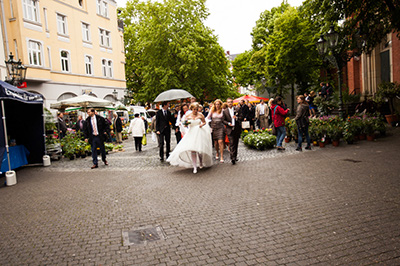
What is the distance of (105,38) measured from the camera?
32969mm

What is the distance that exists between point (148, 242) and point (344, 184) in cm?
429

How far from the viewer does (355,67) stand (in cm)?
2309

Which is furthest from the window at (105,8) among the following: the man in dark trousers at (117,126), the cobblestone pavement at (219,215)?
the cobblestone pavement at (219,215)

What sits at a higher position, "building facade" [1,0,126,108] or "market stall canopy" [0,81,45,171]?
"building facade" [1,0,126,108]

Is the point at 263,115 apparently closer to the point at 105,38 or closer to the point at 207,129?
the point at 207,129

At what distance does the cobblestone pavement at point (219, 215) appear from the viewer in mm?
3578

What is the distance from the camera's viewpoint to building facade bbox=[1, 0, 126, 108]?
22.3 metres

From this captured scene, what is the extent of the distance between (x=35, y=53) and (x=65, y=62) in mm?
3888

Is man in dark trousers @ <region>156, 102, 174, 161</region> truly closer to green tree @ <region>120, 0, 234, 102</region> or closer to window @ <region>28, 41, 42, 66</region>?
window @ <region>28, 41, 42, 66</region>

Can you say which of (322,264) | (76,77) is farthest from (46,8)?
(322,264)

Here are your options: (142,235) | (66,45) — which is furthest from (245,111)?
(66,45)

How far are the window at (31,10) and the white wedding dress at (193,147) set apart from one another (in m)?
21.3

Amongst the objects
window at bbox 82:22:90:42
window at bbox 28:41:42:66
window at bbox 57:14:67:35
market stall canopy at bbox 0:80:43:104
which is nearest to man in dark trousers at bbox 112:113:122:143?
market stall canopy at bbox 0:80:43:104

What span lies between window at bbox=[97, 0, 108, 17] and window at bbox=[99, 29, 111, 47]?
1.83 metres
